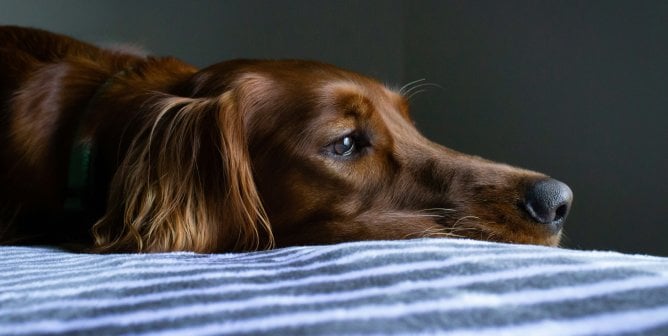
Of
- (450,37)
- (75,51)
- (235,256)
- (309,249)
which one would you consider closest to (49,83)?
(75,51)

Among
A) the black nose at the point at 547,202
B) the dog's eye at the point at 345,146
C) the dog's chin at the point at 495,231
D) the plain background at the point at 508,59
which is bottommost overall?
the plain background at the point at 508,59

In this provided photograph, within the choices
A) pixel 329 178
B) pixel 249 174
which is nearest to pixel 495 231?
pixel 329 178

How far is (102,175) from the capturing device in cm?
142

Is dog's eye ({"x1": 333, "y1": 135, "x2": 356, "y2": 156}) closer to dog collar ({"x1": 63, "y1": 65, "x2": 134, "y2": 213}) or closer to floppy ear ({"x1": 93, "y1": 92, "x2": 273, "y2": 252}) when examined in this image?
floppy ear ({"x1": 93, "y1": 92, "x2": 273, "y2": 252})

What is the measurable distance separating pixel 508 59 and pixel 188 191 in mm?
1691

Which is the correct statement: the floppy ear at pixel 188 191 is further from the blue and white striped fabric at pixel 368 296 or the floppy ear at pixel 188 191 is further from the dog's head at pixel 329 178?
the blue and white striped fabric at pixel 368 296

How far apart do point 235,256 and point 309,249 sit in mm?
165

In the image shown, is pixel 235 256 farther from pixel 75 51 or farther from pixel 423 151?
pixel 75 51

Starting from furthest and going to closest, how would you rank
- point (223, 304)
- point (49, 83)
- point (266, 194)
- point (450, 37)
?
point (450, 37)
point (49, 83)
point (266, 194)
point (223, 304)

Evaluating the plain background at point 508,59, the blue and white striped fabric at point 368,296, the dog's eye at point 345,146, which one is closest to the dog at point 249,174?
the dog's eye at point 345,146

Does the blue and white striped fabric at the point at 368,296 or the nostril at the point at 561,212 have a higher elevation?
the blue and white striped fabric at the point at 368,296

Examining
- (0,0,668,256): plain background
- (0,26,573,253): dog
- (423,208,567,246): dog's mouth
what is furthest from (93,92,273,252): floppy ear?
(0,0,668,256): plain background

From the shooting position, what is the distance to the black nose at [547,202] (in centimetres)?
122

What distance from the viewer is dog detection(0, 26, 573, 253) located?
48.5 inches
